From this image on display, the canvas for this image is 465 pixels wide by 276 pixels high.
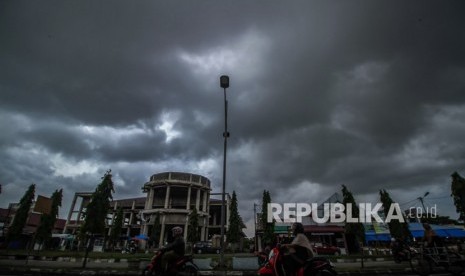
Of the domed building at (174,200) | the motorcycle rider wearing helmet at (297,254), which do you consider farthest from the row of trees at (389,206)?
the domed building at (174,200)

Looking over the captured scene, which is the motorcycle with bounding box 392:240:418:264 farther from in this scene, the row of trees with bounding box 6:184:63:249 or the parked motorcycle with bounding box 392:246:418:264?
the row of trees with bounding box 6:184:63:249

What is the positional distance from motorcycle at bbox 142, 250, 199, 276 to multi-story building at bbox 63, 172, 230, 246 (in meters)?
50.4

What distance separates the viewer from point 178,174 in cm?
6150

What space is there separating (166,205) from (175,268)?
180 ft

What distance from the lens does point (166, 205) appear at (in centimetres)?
5794

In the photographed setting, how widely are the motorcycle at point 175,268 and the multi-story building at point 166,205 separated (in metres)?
50.4

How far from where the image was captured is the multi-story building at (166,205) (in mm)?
57469

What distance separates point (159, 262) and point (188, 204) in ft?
181

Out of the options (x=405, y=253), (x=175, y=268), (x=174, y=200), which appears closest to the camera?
(x=175, y=268)

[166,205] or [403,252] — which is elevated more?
[166,205]

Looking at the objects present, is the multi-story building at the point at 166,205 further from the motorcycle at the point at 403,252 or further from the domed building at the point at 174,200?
the motorcycle at the point at 403,252

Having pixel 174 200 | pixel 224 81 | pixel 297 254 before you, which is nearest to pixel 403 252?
pixel 297 254

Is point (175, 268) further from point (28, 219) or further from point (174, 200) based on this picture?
point (28, 219)

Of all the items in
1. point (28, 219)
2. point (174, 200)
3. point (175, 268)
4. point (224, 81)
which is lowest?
point (175, 268)
